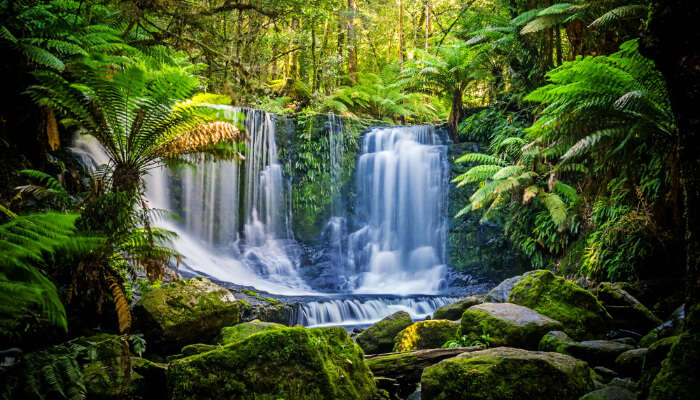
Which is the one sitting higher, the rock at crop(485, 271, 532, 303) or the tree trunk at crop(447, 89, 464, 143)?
the tree trunk at crop(447, 89, 464, 143)

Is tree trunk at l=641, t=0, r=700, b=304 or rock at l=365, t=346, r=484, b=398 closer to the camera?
tree trunk at l=641, t=0, r=700, b=304

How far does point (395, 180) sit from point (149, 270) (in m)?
8.07

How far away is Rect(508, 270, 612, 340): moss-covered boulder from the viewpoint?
167 inches

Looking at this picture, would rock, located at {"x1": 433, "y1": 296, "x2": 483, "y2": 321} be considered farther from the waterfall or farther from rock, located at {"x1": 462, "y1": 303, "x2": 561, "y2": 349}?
the waterfall

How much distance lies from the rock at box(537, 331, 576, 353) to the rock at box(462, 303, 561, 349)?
118 mm

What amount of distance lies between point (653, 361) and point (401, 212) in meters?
8.67

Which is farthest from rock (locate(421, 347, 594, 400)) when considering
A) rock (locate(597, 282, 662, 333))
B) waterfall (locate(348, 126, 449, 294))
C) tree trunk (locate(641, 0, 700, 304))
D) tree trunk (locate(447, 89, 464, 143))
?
tree trunk (locate(447, 89, 464, 143))

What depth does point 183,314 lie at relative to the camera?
4.05 m

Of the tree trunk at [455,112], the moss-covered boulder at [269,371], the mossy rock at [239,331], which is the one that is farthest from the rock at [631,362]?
the tree trunk at [455,112]

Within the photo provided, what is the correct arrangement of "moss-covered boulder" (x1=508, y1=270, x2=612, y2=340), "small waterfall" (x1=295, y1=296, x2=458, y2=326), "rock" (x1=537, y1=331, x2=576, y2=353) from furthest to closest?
"small waterfall" (x1=295, y1=296, x2=458, y2=326)
"moss-covered boulder" (x1=508, y1=270, x2=612, y2=340)
"rock" (x1=537, y1=331, x2=576, y2=353)

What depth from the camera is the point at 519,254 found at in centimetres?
923

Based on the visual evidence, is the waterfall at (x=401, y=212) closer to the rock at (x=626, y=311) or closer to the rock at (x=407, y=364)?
the rock at (x=626, y=311)

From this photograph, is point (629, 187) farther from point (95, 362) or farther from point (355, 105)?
point (355, 105)

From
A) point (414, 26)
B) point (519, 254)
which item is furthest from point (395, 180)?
point (414, 26)
